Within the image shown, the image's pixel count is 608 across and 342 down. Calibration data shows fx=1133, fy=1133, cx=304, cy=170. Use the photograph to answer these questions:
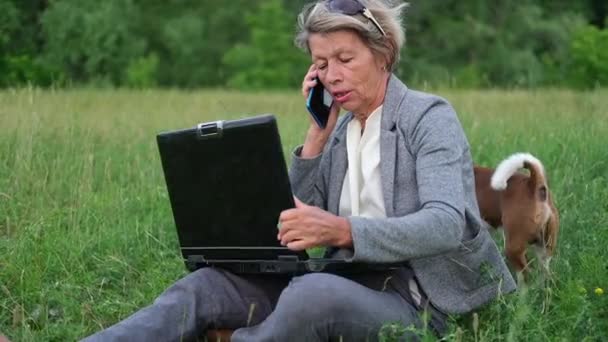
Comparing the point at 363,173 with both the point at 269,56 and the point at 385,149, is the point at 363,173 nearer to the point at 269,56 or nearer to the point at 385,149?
the point at 385,149

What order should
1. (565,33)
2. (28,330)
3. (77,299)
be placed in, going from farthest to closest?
(565,33) → (77,299) → (28,330)

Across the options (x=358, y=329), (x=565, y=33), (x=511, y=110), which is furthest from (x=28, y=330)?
(x=565, y=33)

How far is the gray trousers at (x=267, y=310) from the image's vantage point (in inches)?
139

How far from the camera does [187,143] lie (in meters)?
3.78

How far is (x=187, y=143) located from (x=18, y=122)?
3.19 metres

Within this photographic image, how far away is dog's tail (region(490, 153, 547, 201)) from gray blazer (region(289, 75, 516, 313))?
1141 mm

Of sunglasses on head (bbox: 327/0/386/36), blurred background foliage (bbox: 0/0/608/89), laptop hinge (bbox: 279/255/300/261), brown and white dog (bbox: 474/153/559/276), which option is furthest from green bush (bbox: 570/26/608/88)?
laptop hinge (bbox: 279/255/300/261)

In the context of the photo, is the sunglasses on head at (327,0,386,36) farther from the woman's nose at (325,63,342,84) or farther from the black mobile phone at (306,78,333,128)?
→ the black mobile phone at (306,78,333,128)

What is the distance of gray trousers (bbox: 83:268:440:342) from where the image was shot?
139 inches

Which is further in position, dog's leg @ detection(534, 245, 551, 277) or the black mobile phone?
dog's leg @ detection(534, 245, 551, 277)

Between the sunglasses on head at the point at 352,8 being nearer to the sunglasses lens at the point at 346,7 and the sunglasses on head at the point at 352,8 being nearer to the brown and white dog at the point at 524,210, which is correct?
the sunglasses lens at the point at 346,7

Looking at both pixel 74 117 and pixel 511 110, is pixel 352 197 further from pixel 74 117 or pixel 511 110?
pixel 511 110

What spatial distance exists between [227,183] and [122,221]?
1912 millimetres

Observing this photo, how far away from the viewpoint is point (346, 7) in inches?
148
